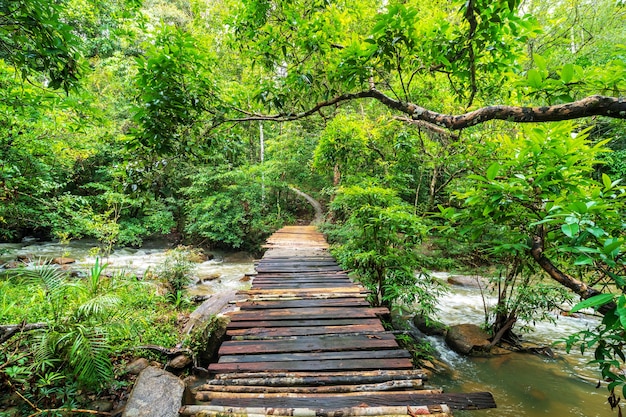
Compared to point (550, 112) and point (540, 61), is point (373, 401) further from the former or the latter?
point (540, 61)

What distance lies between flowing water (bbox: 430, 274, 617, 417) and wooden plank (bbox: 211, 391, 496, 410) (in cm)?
259

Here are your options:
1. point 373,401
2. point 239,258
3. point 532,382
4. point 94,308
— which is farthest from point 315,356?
point 239,258

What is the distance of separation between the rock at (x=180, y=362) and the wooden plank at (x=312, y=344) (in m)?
2.04

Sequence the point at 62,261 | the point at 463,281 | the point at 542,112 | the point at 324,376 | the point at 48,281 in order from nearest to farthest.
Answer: the point at 542,112 → the point at 324,376 → the point at 48,281 → the point at 463,281 → the point at 62,261

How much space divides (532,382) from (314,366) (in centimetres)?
406

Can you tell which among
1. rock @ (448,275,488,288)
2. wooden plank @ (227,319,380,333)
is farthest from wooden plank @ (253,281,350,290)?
rock @ (448,275,488,288)

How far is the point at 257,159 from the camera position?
16641 millimetres

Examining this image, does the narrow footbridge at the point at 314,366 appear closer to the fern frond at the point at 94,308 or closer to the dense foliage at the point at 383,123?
the dense foliage at the point at 383,123

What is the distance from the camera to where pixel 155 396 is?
2.97 metres

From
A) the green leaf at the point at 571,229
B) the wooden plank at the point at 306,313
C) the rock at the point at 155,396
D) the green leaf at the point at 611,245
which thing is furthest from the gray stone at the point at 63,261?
the green leaf at the point at 611,245

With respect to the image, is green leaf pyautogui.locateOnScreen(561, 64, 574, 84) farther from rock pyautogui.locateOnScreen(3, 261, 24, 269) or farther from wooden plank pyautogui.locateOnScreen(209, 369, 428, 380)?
rock pyautogui.locateOnScreen(3, 261, 24, 269)

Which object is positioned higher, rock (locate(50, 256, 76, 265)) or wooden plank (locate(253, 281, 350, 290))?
wooden plank (locate(253, 281, 350, 290))

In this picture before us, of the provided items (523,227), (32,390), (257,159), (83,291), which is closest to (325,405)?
(523,227)

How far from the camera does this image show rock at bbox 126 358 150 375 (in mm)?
3650
